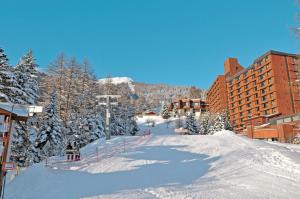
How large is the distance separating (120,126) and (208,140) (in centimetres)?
3093

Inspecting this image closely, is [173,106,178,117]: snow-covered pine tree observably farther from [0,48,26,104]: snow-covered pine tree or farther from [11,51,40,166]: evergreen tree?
[0,48,26,104]: snow-covered pine tree

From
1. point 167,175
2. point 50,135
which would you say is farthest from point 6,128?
point 50,135

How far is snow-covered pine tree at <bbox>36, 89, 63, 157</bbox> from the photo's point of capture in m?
29.6

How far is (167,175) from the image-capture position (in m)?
14.6

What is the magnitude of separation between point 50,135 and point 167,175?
19791mm

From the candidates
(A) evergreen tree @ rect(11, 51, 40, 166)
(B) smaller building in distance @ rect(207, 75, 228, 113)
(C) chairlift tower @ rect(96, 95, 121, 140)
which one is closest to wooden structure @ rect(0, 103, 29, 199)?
(A) evergreen tree @ rect(11, 51, 40, 166)

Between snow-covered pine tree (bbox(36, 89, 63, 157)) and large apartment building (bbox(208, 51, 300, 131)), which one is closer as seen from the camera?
snow-covered pine tree (bbox(36, 89, 63, 157))

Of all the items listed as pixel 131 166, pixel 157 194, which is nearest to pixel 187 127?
pixel 131 166

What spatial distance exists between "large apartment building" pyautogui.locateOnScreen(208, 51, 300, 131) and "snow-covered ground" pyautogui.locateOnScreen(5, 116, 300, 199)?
160ft

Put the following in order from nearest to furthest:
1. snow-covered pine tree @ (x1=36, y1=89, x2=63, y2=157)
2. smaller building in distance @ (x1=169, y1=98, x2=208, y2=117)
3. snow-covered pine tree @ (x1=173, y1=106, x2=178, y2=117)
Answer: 1. snow-covered pine tree @ (x1=36, y1=89, x2=63, y2=157)
2. snow-covered pine tree @ (x1=173, y1=106, x2=178, y2=117)
3. smaller building in distance @ (x1=169, y1=98, x2=208, y2=117)

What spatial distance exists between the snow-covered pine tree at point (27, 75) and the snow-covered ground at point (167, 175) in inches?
391

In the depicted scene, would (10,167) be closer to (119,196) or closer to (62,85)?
(119,196)

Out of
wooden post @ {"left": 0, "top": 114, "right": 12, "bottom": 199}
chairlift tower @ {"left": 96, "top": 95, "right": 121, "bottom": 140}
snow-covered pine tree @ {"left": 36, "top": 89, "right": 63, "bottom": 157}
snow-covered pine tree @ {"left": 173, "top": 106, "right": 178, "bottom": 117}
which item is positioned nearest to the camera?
wooden post @ {"left": 0, "top": 114, "right": 12, "bottom": 199}

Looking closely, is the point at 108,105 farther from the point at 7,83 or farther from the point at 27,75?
the point at 7,83
